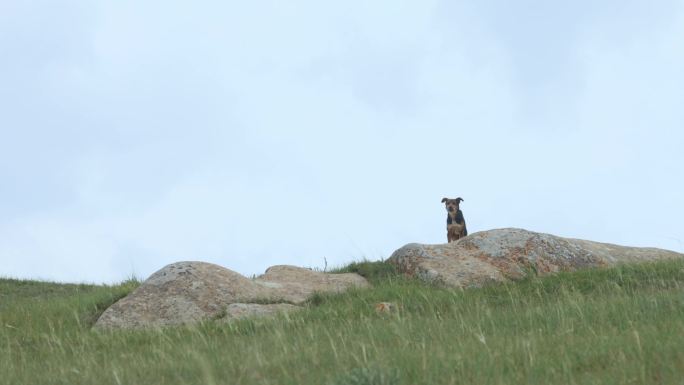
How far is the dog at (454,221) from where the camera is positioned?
22312 mm

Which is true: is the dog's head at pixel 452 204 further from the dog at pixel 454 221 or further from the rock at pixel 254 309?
the rock at pixel 254 309

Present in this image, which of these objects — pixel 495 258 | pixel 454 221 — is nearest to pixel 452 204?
pixel 454 221

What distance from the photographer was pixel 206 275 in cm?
1477

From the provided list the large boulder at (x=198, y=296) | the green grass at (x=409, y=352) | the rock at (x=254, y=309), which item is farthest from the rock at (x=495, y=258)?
the rock at (x=254, y=309)

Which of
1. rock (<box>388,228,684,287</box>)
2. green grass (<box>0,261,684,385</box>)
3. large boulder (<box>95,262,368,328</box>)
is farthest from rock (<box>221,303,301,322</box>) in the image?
rock (<box>388,228,684,287</box>)

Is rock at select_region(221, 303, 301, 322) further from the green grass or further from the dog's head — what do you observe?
the dog's head

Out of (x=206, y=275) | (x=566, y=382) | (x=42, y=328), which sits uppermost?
(x=206, y=275)

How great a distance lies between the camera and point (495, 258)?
1678 cm

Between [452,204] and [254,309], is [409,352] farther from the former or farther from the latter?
[452,204]

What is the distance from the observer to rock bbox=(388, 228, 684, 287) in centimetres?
1590

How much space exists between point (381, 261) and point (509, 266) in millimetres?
3030

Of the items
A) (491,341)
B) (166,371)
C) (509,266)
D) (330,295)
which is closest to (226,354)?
(166,371)

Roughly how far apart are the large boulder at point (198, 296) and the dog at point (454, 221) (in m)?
7.03

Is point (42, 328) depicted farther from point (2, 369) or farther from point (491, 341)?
point (491, 341)
